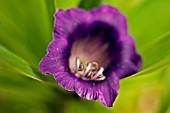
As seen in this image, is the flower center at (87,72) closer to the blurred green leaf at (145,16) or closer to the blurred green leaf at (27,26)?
the blurred green leaf at (27,26)

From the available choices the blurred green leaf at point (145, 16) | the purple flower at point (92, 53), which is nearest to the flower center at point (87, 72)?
the purple flower at point (92, 53)

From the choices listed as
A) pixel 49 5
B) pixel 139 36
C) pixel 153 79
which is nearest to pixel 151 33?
pixel 139 36

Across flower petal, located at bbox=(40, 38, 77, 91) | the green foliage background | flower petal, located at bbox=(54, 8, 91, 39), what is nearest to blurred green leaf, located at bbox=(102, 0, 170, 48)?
the green foliage background

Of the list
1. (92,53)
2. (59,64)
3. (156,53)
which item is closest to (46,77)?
(59,64)

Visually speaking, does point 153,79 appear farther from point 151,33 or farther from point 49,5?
point 49,5

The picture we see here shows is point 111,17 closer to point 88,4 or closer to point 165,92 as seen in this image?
point 88,4

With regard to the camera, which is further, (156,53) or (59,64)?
(156,53)

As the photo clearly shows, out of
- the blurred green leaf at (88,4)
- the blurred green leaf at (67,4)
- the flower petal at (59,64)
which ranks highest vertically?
the blurred green leaf at (88,4)
